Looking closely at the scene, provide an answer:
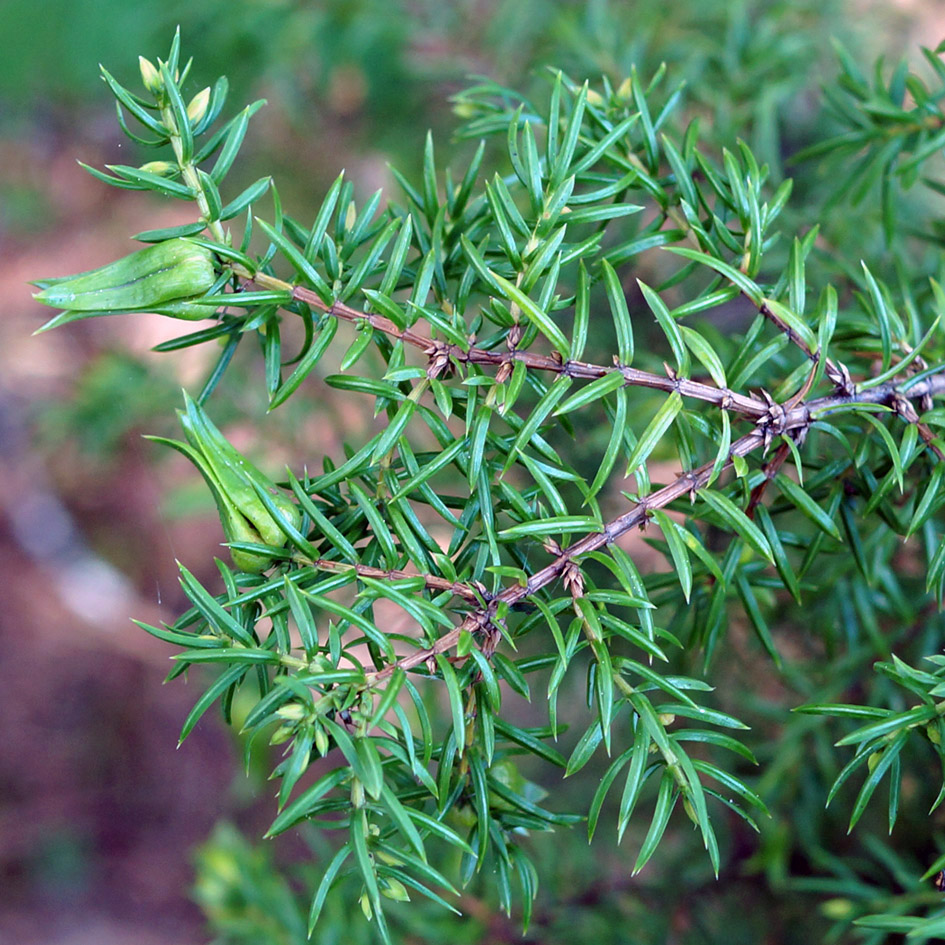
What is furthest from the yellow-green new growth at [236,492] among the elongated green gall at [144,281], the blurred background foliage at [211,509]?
the blurred background foliage at [211,509]

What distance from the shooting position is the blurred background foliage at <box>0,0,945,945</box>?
28.0 inches

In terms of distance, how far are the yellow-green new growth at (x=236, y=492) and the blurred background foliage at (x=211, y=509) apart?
20 cm

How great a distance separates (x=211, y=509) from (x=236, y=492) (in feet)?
3.97

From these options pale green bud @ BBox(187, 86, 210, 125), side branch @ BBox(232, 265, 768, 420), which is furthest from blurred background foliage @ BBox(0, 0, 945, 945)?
side branch @ BBox(232, 265, 768, 420)

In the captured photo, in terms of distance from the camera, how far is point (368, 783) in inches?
11.1

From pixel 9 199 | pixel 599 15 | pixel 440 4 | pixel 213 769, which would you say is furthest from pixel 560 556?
pixel 9 199

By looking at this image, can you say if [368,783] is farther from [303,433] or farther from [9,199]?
[9,199]

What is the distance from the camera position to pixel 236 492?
0.34 meters

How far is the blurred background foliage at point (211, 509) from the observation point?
71cm

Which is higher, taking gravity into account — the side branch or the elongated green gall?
the elongated green gall

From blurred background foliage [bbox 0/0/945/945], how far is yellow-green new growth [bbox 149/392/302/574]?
195 millimetres

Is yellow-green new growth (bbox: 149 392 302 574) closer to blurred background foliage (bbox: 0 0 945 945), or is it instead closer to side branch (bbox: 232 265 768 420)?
side branch (bbox: 232 265 768 420)

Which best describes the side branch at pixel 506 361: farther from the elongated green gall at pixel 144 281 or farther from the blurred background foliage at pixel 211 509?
the blurred background foliage at pixel 211 509

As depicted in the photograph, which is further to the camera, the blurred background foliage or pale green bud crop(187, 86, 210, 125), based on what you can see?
the blurred background foliage
